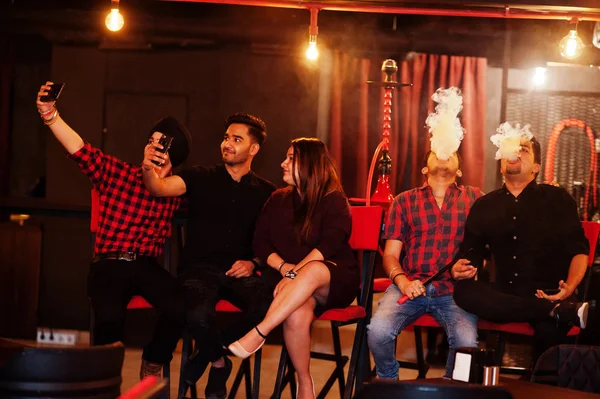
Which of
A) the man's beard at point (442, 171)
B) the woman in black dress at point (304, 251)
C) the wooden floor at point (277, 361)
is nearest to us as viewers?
the woman in black dress at point (304, 251)

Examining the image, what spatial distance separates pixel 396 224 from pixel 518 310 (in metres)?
0.72

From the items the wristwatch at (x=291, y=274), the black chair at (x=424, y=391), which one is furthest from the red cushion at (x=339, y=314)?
the black chair at (x=424, y=391)

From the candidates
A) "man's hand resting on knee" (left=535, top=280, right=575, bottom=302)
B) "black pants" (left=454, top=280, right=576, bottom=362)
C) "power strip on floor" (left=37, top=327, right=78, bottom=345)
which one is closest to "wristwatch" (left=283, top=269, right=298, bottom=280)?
"black pants" (left=454, top=280, right=576, bottom=362)

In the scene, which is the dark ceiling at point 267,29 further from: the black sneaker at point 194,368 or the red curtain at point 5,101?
the black sneaker at point 194,368

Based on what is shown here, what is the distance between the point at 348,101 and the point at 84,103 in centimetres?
192

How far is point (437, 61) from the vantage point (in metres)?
6.59

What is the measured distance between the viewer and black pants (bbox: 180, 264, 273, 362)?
399 cm

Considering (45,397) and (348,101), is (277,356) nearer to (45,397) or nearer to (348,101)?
A: (348,101)

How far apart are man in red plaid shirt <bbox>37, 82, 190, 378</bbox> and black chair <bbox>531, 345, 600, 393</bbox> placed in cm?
182

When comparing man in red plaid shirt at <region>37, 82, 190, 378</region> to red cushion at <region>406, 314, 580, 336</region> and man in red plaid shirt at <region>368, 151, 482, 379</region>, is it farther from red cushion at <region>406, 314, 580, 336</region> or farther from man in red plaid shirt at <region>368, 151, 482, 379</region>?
red cushion at <region>406, 314, 580, 336</region>

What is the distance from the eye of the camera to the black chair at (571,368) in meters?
2.64

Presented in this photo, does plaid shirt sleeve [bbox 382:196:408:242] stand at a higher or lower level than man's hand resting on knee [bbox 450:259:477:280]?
higher

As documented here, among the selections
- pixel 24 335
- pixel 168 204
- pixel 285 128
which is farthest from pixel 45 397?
pixel 285 128

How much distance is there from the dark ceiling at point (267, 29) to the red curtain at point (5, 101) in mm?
404
